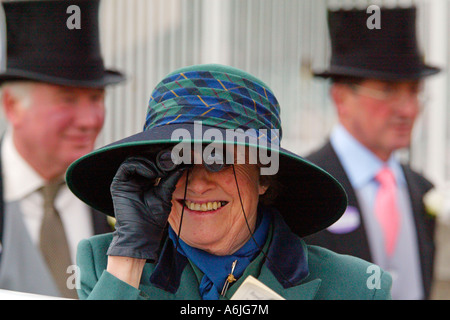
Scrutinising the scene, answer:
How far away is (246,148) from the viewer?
1.73 metres

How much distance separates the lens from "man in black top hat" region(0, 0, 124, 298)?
3281 mm

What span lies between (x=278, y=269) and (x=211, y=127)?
0.45 meters

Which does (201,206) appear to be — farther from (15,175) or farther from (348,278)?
(15,175)

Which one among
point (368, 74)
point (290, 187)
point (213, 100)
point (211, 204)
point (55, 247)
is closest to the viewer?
point (213, 100)

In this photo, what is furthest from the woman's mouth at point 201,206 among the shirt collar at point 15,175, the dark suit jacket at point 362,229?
the shirt collar at point 15,175

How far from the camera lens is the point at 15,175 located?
341 cm

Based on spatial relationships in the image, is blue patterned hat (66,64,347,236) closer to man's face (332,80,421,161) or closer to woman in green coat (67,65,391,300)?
woman in green coat (67,65,391,300)

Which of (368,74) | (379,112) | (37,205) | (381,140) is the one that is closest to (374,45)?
(368,74)

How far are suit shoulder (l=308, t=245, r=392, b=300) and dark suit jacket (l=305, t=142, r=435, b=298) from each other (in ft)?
3.87

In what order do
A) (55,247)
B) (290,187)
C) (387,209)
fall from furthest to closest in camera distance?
1. (387,209)
2. (55,247)
3. (290,187)

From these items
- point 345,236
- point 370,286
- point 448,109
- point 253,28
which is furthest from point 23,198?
point 448,109

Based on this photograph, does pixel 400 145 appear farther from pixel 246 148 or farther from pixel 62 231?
pixel 246 148

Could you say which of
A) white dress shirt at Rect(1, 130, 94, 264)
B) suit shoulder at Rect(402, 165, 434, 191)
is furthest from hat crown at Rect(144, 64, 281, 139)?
suit shoulder at Rect(402, 165, 434, 191)

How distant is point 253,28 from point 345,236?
2.73 meters
